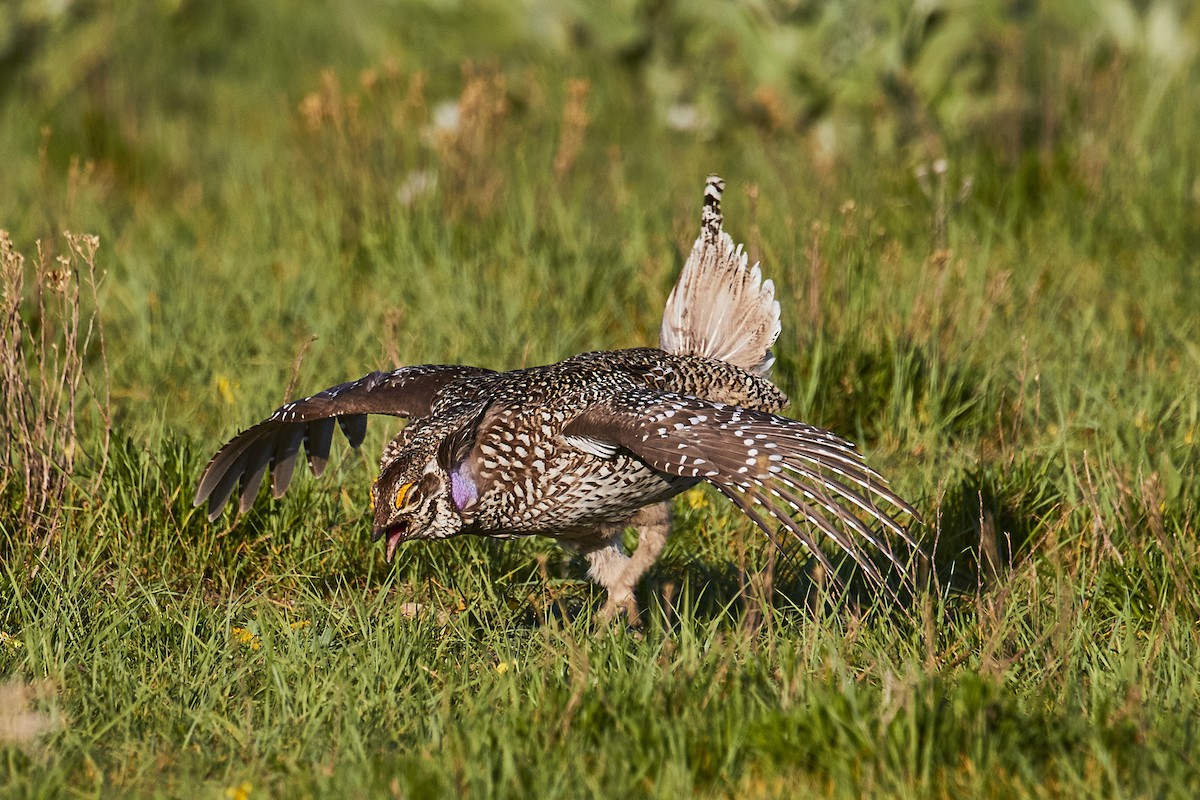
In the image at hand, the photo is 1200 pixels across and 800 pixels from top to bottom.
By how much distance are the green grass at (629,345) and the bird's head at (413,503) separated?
25 centimetres

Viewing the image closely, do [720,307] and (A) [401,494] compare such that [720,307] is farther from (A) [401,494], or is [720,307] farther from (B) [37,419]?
(B) [37,419]

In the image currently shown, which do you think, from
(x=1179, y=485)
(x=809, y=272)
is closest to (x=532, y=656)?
(x=1179, y=485)

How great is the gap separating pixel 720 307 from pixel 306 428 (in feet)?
5.15

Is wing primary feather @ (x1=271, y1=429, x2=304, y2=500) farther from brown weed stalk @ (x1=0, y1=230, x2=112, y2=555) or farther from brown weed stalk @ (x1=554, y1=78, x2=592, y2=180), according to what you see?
brown weed stalk @ (x1=554, y1=78, x2=592, y2=180)

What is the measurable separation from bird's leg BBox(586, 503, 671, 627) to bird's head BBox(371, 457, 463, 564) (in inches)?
23.4

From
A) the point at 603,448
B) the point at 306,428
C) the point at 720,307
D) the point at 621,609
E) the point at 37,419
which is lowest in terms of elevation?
the point at 621,609

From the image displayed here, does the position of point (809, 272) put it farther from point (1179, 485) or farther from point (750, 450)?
point (750, 450)

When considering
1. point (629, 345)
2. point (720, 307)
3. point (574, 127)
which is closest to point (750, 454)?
point (720, 307)

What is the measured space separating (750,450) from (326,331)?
3.08 m

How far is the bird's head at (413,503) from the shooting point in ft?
14.3

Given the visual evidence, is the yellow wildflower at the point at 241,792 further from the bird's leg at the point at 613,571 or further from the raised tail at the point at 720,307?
the raised tail at the point at 720,307

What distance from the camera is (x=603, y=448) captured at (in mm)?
4336

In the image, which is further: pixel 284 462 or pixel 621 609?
pixel 284 462

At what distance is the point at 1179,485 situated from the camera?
16.1ft
